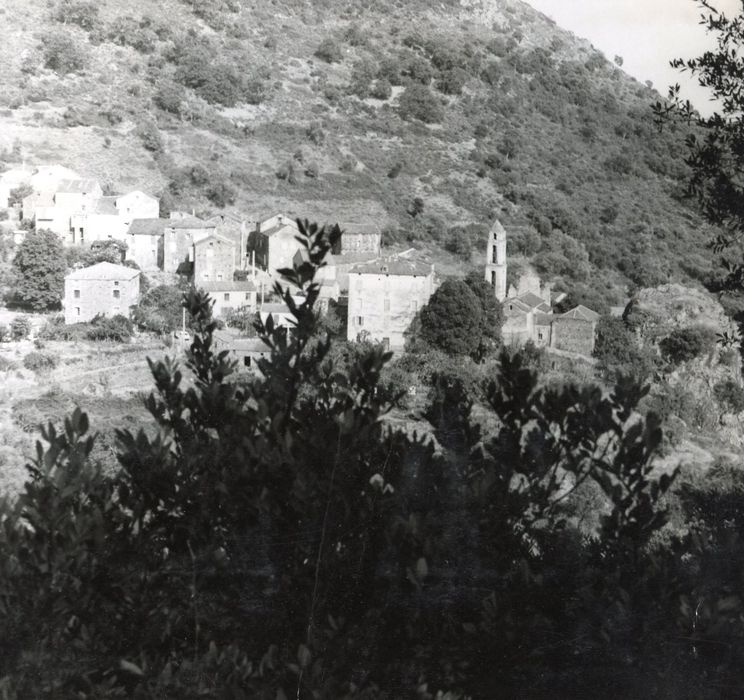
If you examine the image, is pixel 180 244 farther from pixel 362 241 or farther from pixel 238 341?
pixel 238 341

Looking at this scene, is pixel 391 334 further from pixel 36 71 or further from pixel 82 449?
pixel 36 71

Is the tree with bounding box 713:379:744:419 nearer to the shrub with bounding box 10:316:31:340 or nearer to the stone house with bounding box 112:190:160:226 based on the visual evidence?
the shrub with bounding box 10:316:31:340

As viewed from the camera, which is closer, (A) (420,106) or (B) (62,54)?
(B) (62,54)

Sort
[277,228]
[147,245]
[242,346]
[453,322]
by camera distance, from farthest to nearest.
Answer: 1. [147,245]
2. [277,228]
3. [453,322]
4. [242,346]

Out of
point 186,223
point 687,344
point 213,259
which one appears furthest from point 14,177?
point 687,344

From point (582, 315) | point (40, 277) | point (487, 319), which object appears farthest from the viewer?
point (582, 315)

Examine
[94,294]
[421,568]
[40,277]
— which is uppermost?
[40,277]

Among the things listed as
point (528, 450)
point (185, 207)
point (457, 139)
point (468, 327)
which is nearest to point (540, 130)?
point (457, 139)
